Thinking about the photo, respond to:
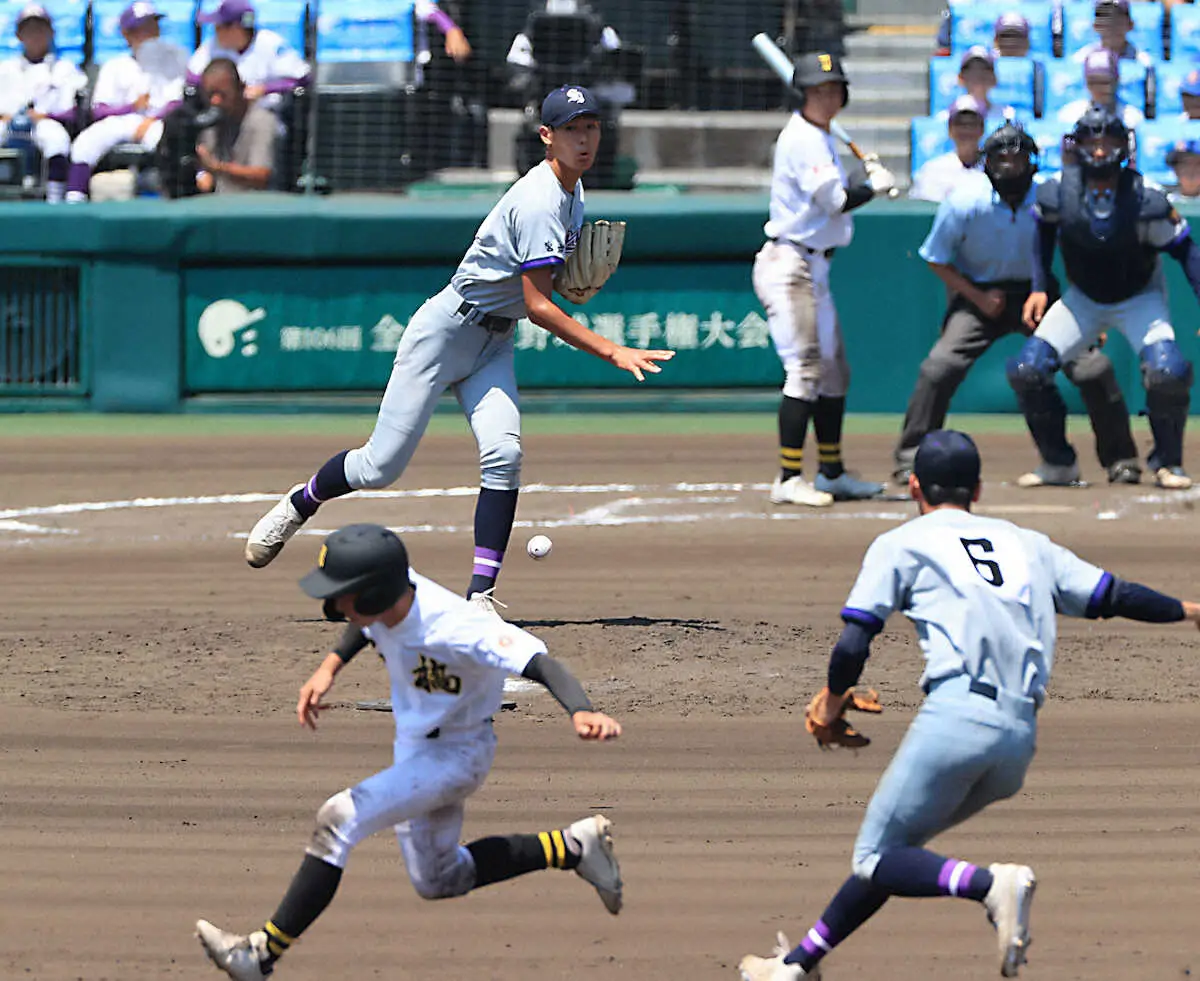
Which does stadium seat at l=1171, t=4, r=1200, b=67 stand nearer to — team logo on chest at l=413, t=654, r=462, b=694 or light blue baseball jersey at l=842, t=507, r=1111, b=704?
A: light blue baseball jersey at l=842, t=507, r=1111, b=704

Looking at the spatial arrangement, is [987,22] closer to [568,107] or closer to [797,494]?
[797,494]

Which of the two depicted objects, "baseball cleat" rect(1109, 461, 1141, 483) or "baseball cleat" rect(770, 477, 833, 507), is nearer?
"baseball cleat" rect(770, 477, 833, 507)

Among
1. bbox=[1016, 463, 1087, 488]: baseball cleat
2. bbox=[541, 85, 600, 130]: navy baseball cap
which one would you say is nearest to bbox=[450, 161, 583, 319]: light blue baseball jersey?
bbox=[541, 85, 600, 130]: navy baseball cap

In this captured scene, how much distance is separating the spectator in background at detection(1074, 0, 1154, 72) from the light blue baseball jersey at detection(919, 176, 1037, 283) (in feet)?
16.7

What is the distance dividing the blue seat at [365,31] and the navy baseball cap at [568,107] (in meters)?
8.97

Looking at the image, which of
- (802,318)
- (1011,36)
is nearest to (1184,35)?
(1011,36)

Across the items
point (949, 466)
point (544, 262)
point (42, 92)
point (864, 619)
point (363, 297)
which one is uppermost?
point (42, 92)

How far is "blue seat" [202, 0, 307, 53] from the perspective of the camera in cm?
1739

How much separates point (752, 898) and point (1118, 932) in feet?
3.11

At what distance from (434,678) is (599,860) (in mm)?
719

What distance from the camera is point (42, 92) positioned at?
1720 centimetres

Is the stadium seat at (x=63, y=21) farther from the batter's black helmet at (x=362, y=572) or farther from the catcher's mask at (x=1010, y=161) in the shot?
the batter's black helmet at (x=362, y=572)

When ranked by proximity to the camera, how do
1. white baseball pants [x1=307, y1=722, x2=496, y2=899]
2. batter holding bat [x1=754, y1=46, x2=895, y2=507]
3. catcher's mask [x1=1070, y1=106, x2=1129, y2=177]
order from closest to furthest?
1. white baseball pants [x1=307, y1=722, x2=496, y2=899]
2. batter holding bat [x1=754, y1=46, x2=895, y2=507]
3. catcher's mask [x1=1070, y1=106, x2=1129, y2=177]

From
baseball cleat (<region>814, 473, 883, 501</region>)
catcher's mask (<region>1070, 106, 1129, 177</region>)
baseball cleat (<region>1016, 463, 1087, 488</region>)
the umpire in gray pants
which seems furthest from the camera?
baseball cleat (<region>1016, 463, 1087, 488</region>)
